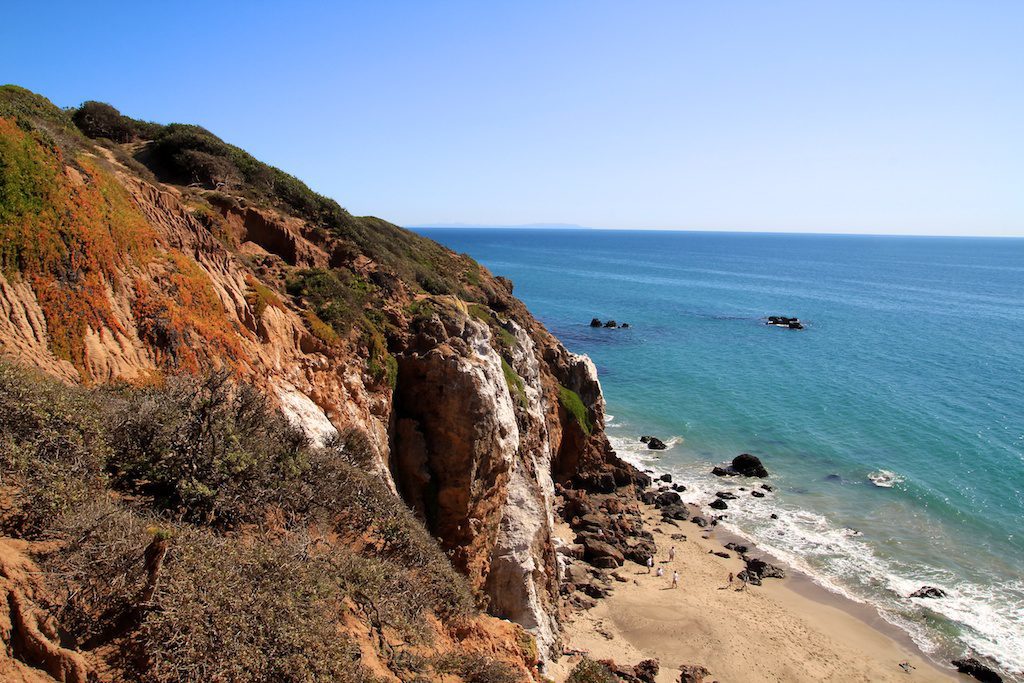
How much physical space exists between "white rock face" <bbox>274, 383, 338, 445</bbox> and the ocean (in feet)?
76.4

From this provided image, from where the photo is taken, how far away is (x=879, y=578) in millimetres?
26688

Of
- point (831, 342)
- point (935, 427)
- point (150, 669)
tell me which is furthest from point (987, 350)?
point (150, 669)

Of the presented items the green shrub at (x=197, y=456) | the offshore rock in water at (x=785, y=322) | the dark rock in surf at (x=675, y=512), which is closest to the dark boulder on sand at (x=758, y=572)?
the dark rock in surf at (x=675, y=512)

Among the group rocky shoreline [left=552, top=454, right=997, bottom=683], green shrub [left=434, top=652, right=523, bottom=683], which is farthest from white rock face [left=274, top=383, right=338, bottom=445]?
rocky shoreline [left=552, top=454, right=997, bottom=683]

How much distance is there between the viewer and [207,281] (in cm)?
1474

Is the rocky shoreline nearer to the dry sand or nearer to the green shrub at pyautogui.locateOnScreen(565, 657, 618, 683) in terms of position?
the dry sand

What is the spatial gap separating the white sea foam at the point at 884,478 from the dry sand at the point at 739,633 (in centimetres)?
1170

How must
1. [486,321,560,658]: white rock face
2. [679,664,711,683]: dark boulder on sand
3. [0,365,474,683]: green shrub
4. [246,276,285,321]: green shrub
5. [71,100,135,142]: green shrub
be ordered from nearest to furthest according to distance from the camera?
[0,365,474,683]: green shrub, [246,276,285,321]: green shrub, [486,321,560,658]: white rock face, [679,664,711,683]: dark boulder on sand, [71,100,135,142]: green shrub

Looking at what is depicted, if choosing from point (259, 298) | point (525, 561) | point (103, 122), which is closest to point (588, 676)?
point (525, 561)

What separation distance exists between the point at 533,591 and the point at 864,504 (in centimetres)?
2332

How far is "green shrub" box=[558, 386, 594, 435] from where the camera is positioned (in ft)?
105

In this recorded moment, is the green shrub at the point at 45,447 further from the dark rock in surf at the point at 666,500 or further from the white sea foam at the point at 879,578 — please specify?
the dark rock in surf at the point at 666,500

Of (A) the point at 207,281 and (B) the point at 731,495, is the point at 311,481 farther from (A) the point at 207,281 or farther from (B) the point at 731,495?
(B) the point at 731,495

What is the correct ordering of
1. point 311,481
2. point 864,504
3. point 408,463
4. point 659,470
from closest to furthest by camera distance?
point 311,481, point 408,463, point 864,504, point 659,470
